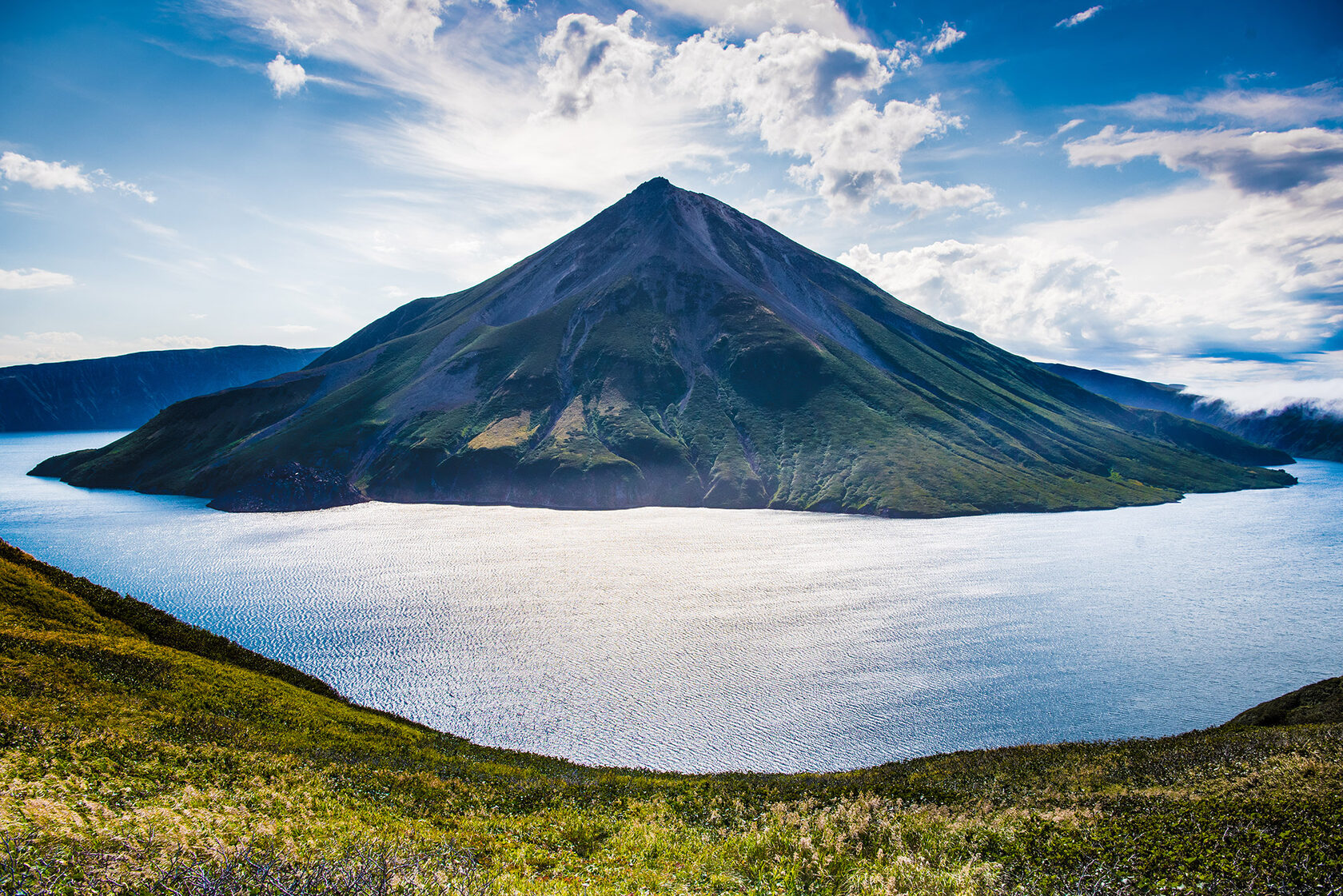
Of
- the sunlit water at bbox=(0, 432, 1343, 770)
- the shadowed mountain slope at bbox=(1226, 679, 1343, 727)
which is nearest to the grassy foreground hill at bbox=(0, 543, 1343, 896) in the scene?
the shadowed mountain slope at bbox=(1226, 679, 1343, 727)

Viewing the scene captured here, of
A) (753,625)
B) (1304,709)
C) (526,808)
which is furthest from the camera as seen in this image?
(753,625)

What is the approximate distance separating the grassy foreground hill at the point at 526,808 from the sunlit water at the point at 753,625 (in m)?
12.5

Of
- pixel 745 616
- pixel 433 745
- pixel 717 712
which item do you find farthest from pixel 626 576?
pixel 433 745

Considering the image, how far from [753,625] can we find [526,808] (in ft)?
189

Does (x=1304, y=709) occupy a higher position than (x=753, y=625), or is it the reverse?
(x=1304, y=709)

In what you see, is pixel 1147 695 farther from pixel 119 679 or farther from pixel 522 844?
pixel 119 679

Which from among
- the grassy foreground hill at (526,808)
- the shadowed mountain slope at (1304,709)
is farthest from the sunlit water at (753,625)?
the grassy foreground hill at (526,808)

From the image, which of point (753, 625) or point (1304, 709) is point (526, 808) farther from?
point (753, 625)

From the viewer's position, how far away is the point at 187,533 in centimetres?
15488

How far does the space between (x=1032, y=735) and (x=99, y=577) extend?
441 feet

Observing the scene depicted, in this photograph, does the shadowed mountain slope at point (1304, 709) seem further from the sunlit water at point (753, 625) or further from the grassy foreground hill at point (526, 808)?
the sunlit water at point (753, 625)

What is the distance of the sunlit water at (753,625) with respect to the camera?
58469 millimetres

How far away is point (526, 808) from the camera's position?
32.8 m

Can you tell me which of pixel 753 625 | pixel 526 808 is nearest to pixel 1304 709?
pixel 753 625
